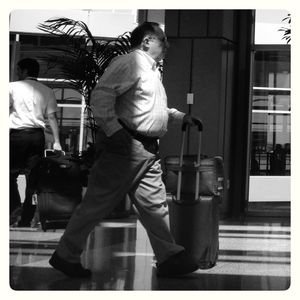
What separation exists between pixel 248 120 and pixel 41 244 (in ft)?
13.0

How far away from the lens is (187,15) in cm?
834

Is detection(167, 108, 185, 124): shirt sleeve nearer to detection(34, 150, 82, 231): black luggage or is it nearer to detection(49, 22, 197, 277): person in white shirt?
detection(49, 22, 197, 277): person in white shirt

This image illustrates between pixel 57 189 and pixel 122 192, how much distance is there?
4.65 ft

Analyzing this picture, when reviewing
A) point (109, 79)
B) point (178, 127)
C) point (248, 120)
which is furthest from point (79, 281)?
point (248, 120)

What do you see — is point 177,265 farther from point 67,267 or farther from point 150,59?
point 150,59

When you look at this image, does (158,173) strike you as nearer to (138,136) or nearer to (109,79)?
(138,136)

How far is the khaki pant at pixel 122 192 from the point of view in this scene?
4102 millimetres

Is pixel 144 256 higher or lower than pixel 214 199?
lower

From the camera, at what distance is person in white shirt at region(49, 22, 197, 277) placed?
4.09 meters

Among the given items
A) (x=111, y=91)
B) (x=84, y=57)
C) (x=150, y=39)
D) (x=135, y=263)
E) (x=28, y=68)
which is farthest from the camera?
(x=84, y=57)

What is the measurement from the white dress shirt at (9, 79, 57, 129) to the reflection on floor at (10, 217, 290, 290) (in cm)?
96

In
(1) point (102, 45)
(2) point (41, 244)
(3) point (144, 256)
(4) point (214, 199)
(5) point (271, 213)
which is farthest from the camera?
(5) point (271, 213)

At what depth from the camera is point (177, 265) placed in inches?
165

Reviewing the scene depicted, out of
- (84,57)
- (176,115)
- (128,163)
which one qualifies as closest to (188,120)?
(176,115)
